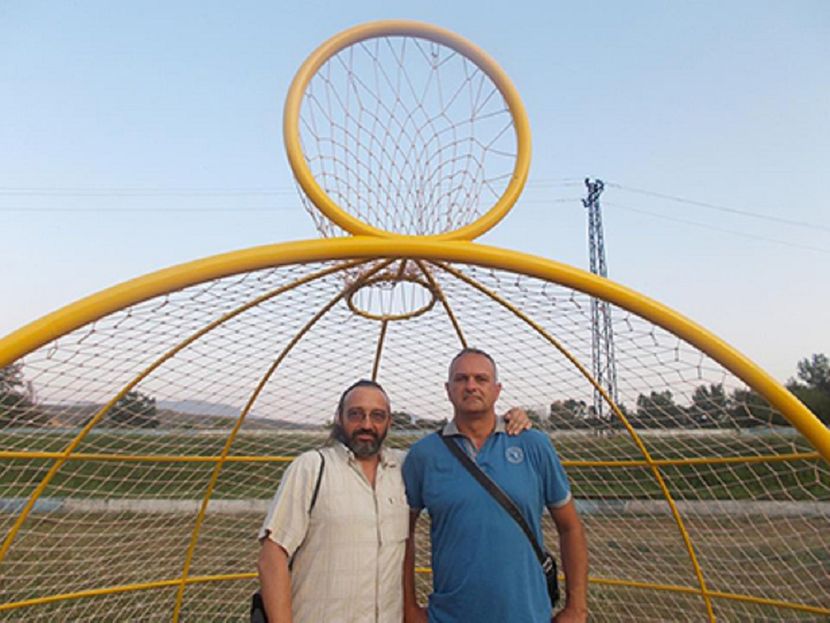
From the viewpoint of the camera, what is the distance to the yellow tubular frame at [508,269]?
2.23 meters

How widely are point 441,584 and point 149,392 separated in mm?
2519

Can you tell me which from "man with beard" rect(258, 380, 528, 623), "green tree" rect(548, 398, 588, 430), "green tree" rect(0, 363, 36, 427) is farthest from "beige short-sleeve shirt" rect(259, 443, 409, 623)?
"green tree" rect(548, 398, 588, 430)

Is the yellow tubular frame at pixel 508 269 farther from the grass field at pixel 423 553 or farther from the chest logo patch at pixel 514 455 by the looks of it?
the grass field at pixel 423 553

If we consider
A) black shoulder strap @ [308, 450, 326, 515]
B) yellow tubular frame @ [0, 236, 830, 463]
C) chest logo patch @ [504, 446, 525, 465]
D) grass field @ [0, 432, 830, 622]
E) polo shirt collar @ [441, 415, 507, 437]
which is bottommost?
grass field @ [0, 432, 830, 622]

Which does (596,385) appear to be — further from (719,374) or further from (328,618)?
(328,618)

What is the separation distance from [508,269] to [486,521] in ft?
3.36

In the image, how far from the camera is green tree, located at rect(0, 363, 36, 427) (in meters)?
3.25

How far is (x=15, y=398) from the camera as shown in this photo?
4082mm

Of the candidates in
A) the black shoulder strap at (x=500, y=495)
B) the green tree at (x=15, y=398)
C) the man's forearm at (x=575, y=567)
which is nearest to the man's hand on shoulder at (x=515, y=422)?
the black shoulder strap at (x=500, y=495)

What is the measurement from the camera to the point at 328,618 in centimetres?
230

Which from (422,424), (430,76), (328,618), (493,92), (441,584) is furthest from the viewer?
(422,424)

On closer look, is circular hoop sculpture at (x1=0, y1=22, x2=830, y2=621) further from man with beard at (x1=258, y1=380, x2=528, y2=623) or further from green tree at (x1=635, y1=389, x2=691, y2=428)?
man with beard at (x1=258, y1=380, x2=528, y2=623)

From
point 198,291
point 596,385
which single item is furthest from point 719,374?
point 198,291

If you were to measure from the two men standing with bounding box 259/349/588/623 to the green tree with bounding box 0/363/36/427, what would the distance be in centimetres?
179
